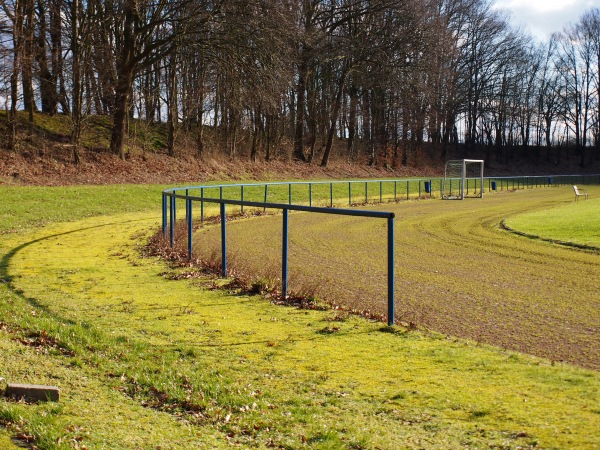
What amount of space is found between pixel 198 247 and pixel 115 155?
1961cm

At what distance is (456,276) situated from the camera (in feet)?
37.5

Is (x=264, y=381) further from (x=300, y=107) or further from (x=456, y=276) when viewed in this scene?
(x=300, y=107)

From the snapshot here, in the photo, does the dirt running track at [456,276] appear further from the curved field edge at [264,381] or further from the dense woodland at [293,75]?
the dense woodland at [293,75]

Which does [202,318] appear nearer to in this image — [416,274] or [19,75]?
[416,274]

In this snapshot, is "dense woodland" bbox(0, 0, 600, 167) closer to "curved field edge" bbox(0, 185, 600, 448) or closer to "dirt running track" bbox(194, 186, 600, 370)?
"dirt running track" bbox(194, 186, 600, 370)

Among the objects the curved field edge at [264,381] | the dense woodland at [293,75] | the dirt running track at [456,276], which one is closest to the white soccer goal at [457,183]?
Result: the dense woodland at [293,75]

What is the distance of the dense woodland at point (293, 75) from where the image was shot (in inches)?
1166

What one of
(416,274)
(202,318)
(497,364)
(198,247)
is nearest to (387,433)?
(497,364)

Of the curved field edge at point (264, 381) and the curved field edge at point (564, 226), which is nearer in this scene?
the curved field edge at point (264, 381)

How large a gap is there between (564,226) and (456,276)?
31.0 ft

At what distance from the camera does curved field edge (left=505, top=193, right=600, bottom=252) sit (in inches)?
626

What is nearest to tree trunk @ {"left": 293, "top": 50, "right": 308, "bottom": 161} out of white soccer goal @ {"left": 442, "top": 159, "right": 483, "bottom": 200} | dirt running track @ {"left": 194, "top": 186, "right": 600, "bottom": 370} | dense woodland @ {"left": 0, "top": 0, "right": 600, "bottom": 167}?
dense woodland @ {"left": 0, "top": 0, "right": 600, "bottom": 167}

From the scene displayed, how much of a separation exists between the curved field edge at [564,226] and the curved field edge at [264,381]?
967 cm

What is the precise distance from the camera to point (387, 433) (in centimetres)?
447
